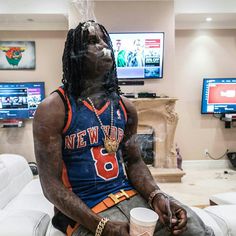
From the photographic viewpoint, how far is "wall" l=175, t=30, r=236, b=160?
149 inches

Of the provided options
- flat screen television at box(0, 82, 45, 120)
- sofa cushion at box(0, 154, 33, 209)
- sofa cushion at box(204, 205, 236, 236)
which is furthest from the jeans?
flat screen television at box(0, 82, 45, 120)

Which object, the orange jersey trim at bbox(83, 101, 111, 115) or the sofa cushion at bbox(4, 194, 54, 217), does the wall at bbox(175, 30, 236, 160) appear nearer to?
the sofa cushion at bbox(4, 194, 54, 217)

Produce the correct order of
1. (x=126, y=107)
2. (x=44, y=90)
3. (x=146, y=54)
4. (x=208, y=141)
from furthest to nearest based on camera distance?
(x=208, y=141) < (x=44, y=90) < (x=146, y=54) < (x=126, y=107)

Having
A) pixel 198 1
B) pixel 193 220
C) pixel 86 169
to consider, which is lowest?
pixel 193 220

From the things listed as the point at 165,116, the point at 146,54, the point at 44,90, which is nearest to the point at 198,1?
the point at 146,54

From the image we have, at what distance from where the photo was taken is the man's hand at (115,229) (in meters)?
0.79

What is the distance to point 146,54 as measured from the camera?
3191 mm

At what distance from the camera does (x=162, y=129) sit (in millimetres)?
3406

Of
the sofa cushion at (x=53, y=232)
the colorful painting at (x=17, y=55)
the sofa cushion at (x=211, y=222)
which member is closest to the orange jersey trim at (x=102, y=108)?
the sofa cushion at (x=53, y=232)

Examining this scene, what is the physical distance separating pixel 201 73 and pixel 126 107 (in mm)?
3067

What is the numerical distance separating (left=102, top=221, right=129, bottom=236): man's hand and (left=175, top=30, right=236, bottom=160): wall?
3.19 m

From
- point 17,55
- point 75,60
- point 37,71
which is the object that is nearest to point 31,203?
point 75,60

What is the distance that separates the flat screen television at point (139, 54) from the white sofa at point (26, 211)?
5.48ft

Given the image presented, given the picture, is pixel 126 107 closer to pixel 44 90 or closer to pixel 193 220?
pixel 193 220
